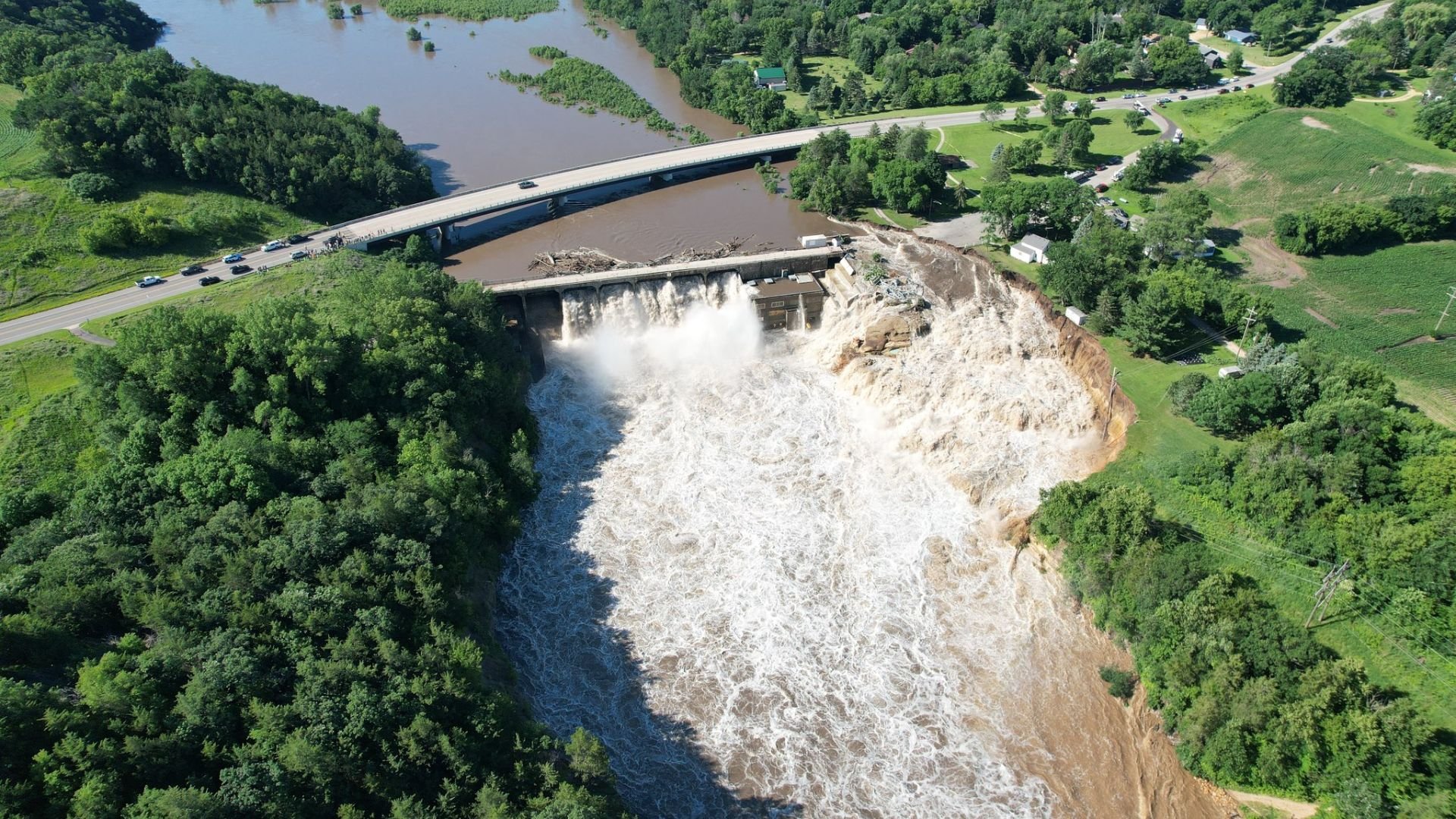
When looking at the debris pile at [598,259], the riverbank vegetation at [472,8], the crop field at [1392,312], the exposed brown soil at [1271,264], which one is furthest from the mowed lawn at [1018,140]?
the riverbank vegetation at [472,8]

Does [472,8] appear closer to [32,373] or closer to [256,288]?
[256,288]

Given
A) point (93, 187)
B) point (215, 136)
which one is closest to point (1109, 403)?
point (215, 136)

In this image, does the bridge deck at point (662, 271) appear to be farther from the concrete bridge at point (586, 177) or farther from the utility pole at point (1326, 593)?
the utility pole at point (1326, 593)

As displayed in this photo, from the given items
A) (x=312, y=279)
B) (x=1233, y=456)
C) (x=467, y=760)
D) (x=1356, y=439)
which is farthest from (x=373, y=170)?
(x=1356, y=439)

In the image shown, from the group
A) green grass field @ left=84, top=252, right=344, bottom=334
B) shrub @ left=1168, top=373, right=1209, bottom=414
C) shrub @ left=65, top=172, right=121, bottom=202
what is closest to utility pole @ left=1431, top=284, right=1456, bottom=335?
shrub @ left=1168, top=373, right=1209, bottom=414

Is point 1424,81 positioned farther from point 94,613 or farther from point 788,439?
point 94,613

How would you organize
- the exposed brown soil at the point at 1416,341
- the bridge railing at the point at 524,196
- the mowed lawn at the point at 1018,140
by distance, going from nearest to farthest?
the exposed brown soil at the point at 1416,341
the bridge railing at the point at 524,196
the mowed lawn at the point at 1018,140

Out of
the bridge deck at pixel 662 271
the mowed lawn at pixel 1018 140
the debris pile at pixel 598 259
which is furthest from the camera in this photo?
the mowed lawn at pixel 1018 140
